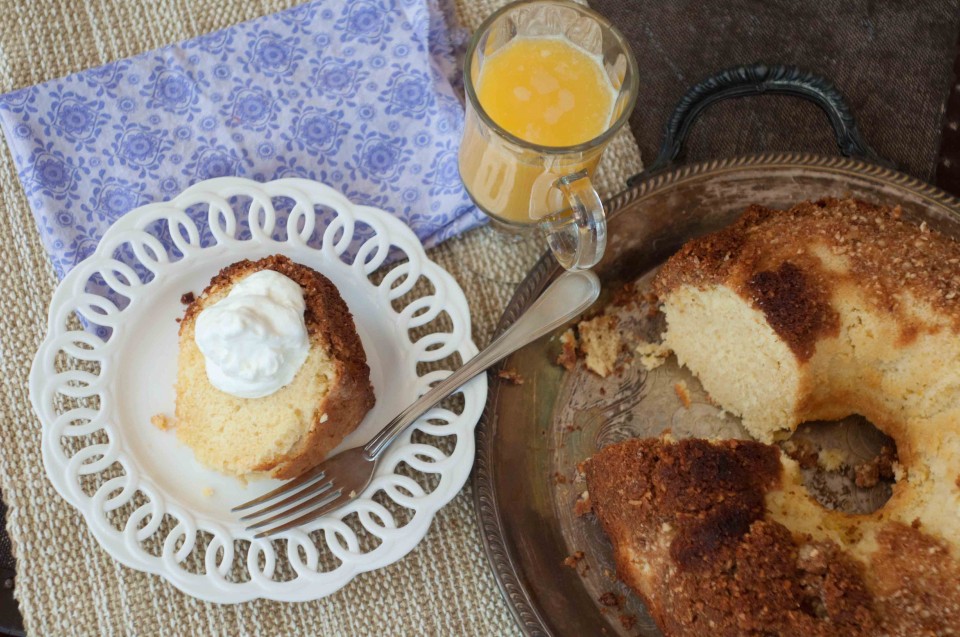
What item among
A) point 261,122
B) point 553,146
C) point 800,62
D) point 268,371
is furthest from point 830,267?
point 261,122

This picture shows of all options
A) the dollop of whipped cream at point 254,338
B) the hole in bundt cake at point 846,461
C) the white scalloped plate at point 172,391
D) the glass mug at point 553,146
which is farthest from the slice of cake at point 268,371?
the hole in bundt cake at point 846,461

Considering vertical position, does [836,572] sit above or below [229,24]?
below

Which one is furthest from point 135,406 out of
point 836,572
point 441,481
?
point 836,572

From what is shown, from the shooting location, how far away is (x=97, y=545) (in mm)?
2107

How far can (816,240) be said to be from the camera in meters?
2.00

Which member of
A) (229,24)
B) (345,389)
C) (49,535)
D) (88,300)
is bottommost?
(49,535)

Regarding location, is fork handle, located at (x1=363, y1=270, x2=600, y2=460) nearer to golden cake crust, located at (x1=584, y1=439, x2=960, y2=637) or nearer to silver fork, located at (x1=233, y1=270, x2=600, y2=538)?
silver fork, located at (x1=233, y1=270, x2=600, y2=538)

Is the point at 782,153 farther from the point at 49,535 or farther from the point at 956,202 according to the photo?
the point at 49,535

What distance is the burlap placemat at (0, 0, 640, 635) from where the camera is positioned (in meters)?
2.09

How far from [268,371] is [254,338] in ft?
0.27

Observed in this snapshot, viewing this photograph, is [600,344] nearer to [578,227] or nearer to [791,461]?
[578,227]

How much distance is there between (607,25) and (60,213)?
4.77ft

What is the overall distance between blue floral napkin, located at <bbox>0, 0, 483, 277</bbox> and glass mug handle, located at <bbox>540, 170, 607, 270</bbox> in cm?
34

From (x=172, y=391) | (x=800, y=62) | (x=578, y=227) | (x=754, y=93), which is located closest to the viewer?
(x=578, y=227)
